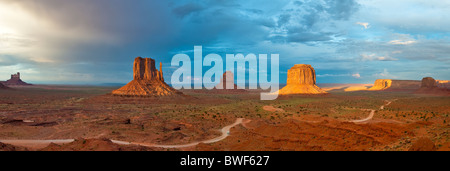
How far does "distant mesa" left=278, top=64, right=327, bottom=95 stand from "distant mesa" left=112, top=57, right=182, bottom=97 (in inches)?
2367

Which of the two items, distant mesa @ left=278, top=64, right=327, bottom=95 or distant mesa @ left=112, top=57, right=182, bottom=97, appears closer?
distant mesa @ left=112, top=57, right=182, bottom=97

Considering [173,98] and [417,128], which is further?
[173,98]

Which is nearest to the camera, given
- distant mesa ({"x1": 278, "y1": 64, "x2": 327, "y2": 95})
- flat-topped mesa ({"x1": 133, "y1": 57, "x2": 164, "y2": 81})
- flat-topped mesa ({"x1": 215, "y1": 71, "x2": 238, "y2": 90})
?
flat-topped mesa ({"x1": 133, "y1": 57, "x2": 164, "y2": 81})

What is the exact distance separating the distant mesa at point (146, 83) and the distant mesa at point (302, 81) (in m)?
60.1

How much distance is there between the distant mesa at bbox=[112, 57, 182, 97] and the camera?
92.6 meters

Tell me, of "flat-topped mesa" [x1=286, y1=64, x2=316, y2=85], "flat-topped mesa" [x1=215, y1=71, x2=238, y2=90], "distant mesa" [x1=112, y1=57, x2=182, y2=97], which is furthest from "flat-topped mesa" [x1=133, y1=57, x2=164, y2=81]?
"flat-topped mesa" [x1=215, y1=71, x2=238, y2=90]

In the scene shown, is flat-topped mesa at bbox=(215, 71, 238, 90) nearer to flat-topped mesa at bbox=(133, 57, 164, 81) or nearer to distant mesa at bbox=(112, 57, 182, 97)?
distant mesa at bbox=(112, 57, 182, 97)

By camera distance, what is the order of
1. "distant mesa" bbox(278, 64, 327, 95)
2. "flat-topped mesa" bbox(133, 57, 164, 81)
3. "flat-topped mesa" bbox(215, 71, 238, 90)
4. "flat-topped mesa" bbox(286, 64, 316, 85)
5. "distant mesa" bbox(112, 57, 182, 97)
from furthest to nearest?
"flat-topped mesa" bbox(215, 71, 238, 90) < "flat-topped mesa" bbox(286, 64, 316, 85) < "distant mesa" bbox(278, 64, 327, 95) < "flat-topped mesa" bbox(133, 57, 164, 81) < "distant mesa" bbox(112, 57, 182, 97)

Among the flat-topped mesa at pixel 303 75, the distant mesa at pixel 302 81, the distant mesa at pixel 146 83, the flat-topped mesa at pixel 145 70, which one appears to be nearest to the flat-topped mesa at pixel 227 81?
the distant mesa at pixel 302 81

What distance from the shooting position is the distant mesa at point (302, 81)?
115750 mm
